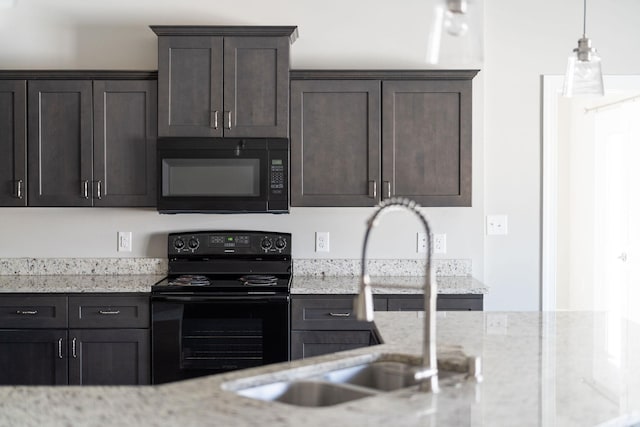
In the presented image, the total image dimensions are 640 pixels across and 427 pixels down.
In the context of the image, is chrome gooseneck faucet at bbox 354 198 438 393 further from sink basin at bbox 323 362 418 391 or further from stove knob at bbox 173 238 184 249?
stove knob at bbox 173 238 184 249

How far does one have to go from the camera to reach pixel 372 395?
1858 mm

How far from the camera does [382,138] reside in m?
4.11

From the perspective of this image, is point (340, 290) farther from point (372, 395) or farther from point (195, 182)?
point (372, 395)

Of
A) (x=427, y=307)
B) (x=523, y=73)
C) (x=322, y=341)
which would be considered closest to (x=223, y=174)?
(x=322, y=341)

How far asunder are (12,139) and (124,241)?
33.0 inches

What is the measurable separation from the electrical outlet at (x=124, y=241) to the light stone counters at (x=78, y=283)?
0.16 metres

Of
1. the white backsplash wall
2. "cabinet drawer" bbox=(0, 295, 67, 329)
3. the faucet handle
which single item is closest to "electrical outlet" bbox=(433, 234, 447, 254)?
the white backsplash wall

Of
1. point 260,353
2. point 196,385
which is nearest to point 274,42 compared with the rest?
point 260,353

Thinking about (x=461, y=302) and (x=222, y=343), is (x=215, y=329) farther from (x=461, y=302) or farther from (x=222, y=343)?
(x=461, y=302)

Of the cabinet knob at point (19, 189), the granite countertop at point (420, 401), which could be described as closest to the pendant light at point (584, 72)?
the granite countertop at point (420, 401)

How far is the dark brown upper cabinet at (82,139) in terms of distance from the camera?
4113 mm

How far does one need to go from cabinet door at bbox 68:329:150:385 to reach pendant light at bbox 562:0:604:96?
2.49 metres

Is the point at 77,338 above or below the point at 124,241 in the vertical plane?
below

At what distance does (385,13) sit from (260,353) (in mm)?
2095
